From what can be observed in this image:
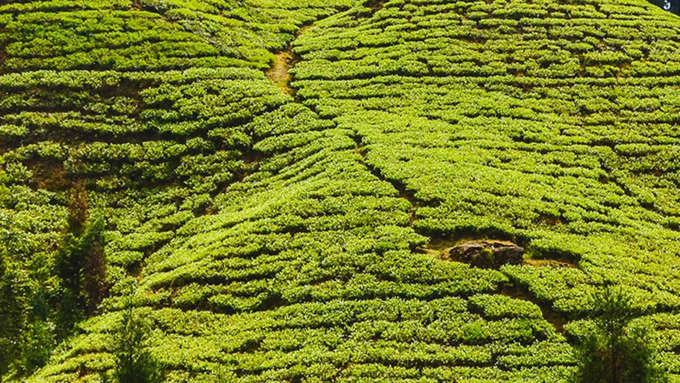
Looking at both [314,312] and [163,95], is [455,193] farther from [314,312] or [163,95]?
[163,95]

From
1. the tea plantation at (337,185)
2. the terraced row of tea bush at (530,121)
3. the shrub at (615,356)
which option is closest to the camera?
the shrub at (615,356)

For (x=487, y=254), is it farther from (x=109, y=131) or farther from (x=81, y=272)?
(x=109, y=131)

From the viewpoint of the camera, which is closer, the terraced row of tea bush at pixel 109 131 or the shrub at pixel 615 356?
the shrub at pixel 615 356

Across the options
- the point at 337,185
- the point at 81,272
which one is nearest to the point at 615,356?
the point at 337,185

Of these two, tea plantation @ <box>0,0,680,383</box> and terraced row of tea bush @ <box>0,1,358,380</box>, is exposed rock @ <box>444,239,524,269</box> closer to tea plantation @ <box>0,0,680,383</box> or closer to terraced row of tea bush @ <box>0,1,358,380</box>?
tea plantation @ <box>0,0,680,383</box>

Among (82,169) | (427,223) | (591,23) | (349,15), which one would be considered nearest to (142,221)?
(82,169)

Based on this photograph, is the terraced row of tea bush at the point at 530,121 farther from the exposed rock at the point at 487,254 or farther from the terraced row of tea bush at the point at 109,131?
the terraced row of tea bush at the point at 109,131

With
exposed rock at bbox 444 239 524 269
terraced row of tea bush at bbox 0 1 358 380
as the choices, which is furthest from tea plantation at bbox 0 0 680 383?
exposed rock at bbox 444 239 524 269

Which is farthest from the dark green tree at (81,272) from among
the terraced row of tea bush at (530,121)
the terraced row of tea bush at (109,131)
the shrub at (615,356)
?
the shrub at (615,356)
